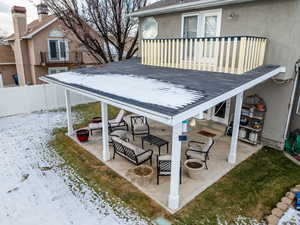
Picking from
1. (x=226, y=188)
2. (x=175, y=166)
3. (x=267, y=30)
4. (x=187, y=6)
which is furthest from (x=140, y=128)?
(x=267, y=30)

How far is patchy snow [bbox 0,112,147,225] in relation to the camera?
5145 millimetres

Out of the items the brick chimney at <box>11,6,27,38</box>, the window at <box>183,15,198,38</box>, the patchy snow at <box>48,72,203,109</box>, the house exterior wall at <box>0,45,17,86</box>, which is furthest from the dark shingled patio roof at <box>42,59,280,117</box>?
the house exterior wall at <box>0,45,17,86</box>

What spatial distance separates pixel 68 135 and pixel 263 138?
28.8 ft

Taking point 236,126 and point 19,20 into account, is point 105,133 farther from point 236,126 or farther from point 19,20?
point 19,20

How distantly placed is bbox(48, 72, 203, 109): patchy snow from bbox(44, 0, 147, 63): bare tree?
863 centimetres

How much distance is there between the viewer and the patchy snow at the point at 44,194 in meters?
5.14

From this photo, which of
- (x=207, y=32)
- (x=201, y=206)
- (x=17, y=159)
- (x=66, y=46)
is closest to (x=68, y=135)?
(x=17, y=159)

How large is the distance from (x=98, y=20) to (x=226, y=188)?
13.4 meters

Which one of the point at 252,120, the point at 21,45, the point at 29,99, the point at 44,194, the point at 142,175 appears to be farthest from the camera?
the point at 21,45

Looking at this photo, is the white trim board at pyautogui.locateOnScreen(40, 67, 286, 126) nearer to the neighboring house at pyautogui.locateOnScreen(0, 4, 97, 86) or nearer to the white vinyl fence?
the white vinyl fence

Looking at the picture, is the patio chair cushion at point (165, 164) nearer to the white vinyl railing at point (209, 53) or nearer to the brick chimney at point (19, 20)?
the white vinyl railing at point (209, 53)

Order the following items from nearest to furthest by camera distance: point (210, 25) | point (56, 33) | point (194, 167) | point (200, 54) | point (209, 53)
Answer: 1. point (194, 167)
2. point (209, 53)
3. point (200, 54)
4. point (210, 25)
5. point (56, 33)

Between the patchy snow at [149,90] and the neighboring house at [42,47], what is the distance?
1354 centimetres

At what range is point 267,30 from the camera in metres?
7.67
